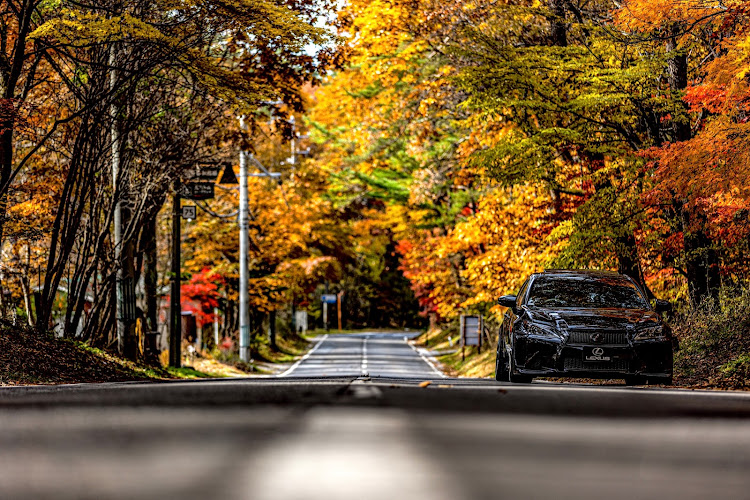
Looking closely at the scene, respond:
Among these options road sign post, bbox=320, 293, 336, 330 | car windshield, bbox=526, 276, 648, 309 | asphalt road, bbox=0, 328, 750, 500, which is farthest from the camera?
road sign post, bbox=320, 293, 336, 330

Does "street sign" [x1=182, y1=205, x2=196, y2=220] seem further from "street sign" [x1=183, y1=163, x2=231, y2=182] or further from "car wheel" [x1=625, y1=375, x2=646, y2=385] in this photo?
"car wheel" [x1=625, y1=375, x2=646, y2=385]

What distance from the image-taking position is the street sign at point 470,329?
42.6 metres

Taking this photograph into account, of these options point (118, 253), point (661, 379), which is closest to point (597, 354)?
point (661, 379)

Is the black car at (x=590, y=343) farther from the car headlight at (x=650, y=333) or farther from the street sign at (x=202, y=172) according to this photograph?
the street sign at (x=202, y=172)

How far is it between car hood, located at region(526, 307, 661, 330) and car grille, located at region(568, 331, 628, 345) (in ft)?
0.30

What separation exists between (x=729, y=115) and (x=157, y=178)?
499 inches

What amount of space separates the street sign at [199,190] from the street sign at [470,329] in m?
13.9

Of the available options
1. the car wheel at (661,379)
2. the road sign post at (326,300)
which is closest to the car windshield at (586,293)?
the car wheel at (661,379)

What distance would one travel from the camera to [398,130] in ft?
129

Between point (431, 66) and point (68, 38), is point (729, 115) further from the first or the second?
point (431, 66)

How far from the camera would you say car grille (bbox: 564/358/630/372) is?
15477mm

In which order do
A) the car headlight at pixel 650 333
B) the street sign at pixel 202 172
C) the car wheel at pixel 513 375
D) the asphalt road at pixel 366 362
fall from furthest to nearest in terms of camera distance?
the asphalt road at pixel 366 362 < the street sign at pixel 202 172 < the car wheel at pixel 513 375 < the car headlight at pixel 650 333

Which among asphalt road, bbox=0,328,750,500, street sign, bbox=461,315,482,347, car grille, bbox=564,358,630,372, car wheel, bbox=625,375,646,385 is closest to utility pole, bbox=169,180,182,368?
street sign, bbox=461,315,482,347

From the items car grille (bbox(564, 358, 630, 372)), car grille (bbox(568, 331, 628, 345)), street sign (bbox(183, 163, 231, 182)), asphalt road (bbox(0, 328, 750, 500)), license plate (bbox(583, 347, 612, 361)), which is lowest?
car grille (bbox(564, 358, 630, 372))
